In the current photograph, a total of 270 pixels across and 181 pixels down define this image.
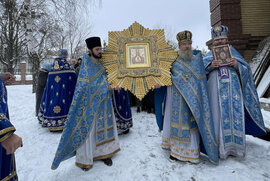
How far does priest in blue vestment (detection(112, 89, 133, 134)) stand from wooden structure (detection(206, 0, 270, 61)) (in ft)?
15.6

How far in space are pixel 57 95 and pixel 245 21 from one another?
24.6 feet

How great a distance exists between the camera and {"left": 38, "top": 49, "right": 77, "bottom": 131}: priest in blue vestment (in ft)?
14.4

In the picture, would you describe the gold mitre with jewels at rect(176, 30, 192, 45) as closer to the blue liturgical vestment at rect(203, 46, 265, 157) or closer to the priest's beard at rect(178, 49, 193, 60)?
the priest's beard at rect(178, 49, 193, 60)

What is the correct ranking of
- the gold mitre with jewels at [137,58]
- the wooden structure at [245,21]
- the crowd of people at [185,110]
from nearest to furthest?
the gold mitre with jewels at [137,58] → the crowd of people at [185,110] → the wooden structure at [245,21]

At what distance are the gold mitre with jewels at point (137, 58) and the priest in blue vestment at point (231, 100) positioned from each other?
99 cm

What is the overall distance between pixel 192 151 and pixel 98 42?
94.0 inches

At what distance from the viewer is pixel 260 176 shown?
238 cm

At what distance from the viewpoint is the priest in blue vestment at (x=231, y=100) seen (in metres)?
2.78

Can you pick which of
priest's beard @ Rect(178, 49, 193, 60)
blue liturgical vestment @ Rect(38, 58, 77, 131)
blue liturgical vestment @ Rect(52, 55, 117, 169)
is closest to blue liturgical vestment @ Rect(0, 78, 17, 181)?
blue liturgical vestment @ Rect(52, 55, 117, 169)

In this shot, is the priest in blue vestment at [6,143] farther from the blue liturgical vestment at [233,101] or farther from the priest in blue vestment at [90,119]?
the blue liturgical vestment at [233,101]

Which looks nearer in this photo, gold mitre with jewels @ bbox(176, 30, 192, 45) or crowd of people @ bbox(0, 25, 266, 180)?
crowd of people @ bbox(0, 25, 266, 180)

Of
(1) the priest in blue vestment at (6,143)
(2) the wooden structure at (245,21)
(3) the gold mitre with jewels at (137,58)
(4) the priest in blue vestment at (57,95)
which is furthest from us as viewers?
(2) the wooden structure at (245,21)

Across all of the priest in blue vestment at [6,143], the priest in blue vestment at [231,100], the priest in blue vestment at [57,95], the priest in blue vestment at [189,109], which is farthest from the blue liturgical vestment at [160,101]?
the priest in blue vestment at [57,95]

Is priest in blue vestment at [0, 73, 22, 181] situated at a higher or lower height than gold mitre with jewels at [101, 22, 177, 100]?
lower
